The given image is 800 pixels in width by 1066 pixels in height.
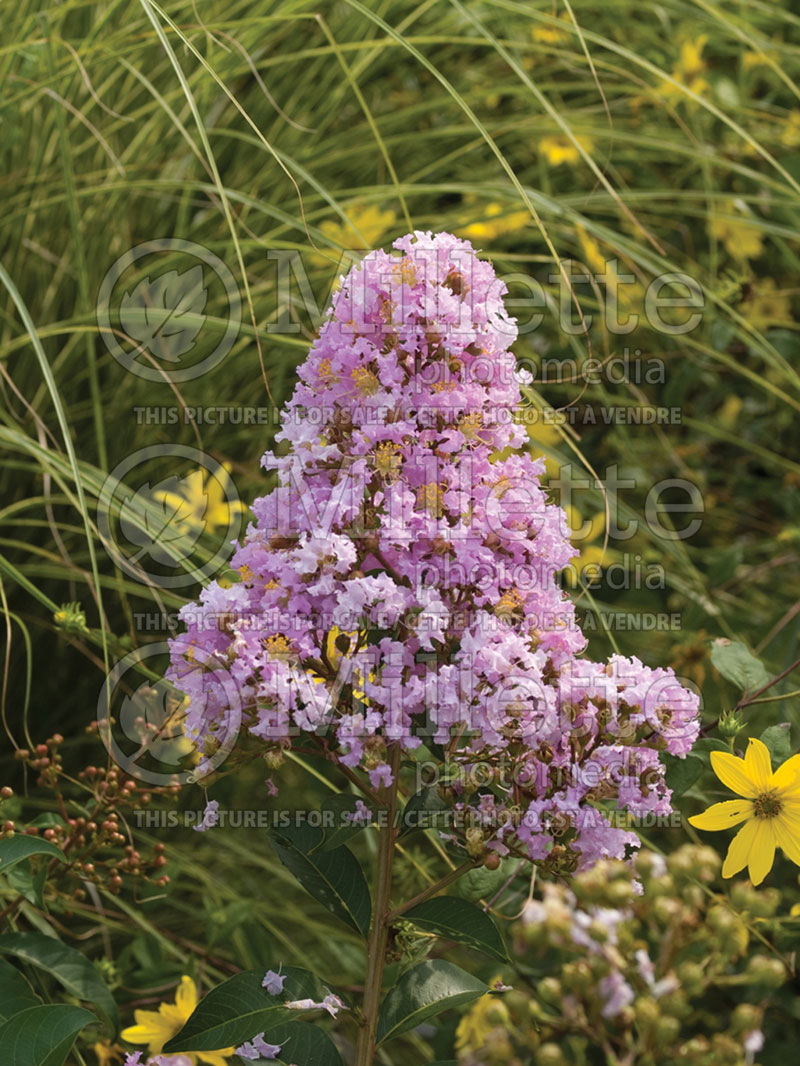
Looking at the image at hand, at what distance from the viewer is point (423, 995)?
78 centimetres

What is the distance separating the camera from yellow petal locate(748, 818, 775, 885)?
0.89m

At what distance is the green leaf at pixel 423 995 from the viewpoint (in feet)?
2.54

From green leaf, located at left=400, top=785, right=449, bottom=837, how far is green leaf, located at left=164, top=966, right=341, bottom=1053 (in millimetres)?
131

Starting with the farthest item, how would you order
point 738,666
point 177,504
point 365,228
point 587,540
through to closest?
point 587,540
point 365,228
point 177,504
point 738,666

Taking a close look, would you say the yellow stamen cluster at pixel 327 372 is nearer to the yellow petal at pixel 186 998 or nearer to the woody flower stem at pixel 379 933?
the woody flower stem at pixel 379 933

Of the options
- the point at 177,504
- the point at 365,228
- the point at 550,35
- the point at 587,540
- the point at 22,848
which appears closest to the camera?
the point at 22,848

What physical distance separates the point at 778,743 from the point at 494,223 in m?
0.96

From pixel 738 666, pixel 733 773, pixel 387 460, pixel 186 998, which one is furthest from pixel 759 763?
pixel 186 998

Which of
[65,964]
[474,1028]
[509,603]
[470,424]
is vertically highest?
[470,424]

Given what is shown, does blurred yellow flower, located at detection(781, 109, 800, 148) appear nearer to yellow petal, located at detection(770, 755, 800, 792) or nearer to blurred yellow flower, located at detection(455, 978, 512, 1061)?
yellow petal, located at detection(770, 755, 800, 792)

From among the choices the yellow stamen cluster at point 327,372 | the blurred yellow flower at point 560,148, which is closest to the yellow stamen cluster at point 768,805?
the yellow stamen cluster at point 327,372

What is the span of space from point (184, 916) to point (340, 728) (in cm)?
95

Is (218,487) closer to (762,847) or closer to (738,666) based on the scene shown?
(738,666)

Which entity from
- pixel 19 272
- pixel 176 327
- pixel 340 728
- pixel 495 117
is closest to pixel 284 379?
pixel 176 327
